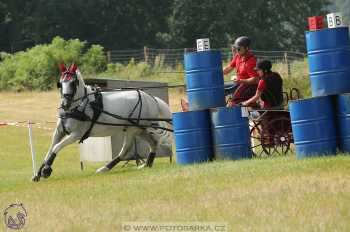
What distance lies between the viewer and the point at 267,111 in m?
16.6

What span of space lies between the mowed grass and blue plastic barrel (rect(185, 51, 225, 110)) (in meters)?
1.09

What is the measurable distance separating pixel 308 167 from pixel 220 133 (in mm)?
2938

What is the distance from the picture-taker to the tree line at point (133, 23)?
6988 cm

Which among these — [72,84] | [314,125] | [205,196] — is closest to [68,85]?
[72,84]

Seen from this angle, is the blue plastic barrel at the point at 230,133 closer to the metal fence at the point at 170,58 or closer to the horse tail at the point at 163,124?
the horse tail at the point at 163,124

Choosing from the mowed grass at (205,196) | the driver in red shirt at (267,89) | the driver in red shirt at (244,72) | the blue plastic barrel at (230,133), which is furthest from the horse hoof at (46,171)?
the driver in red shirt at (267,89)

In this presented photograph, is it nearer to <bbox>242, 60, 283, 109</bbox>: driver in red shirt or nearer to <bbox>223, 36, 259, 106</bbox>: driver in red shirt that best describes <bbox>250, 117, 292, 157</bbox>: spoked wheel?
<bbox>242, 60, 283, 109</bbox>: driver in red shirt

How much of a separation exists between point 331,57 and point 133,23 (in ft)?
188

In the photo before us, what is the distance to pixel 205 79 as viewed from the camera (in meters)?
16.2

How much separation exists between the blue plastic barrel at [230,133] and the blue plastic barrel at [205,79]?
0.94 feet

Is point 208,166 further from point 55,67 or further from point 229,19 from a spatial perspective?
point 229,19

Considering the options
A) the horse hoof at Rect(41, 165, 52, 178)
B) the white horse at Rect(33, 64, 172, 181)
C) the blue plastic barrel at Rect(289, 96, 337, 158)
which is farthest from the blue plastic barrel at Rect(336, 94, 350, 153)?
the horse hoof at Rect(41, 165, 52, 178)

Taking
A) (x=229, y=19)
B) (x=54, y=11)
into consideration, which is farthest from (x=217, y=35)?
(x=54, y=11)

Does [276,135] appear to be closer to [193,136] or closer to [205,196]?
[193,136]
